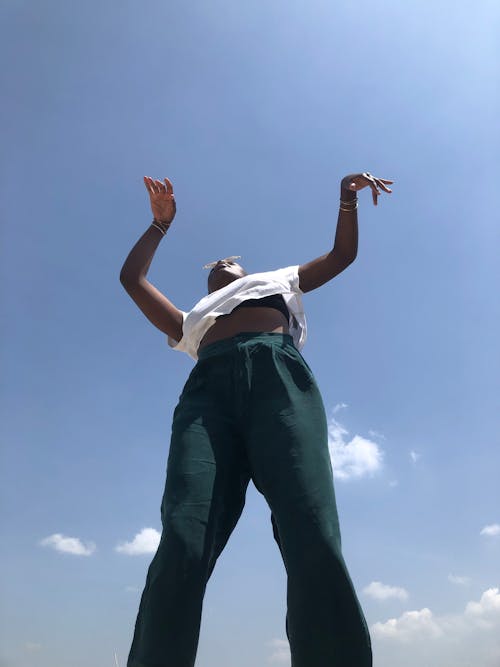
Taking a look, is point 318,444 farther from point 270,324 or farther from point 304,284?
point 304,284

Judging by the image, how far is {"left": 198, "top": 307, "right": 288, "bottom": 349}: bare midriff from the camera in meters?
3.32

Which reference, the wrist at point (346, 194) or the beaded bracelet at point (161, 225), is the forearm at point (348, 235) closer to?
the wrist at point (346, 194)

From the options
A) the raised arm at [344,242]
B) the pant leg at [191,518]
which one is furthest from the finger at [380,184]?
the pant leg at [191,518]

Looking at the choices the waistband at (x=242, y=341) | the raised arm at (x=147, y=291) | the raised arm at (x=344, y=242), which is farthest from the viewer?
the raised arm at (x=344, y=242)

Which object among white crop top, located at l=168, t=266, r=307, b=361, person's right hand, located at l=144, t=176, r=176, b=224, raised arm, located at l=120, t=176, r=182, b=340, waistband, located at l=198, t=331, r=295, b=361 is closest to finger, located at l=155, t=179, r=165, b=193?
person's right hand, located at l=144, t=176, r=176, b=224

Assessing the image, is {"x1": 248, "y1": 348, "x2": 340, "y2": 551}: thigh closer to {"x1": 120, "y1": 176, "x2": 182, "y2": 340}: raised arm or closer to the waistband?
the waistband

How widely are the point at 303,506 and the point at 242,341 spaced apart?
103 centimetres

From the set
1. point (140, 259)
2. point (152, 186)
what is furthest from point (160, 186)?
point (140, 259)

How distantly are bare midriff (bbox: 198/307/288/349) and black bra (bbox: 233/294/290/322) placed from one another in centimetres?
4

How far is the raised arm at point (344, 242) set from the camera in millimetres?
3826

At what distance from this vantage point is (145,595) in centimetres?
237

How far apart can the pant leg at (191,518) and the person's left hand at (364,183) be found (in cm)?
168

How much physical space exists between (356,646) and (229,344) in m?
1.60

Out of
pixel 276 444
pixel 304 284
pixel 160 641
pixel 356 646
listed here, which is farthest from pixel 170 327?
pixel 356 646
